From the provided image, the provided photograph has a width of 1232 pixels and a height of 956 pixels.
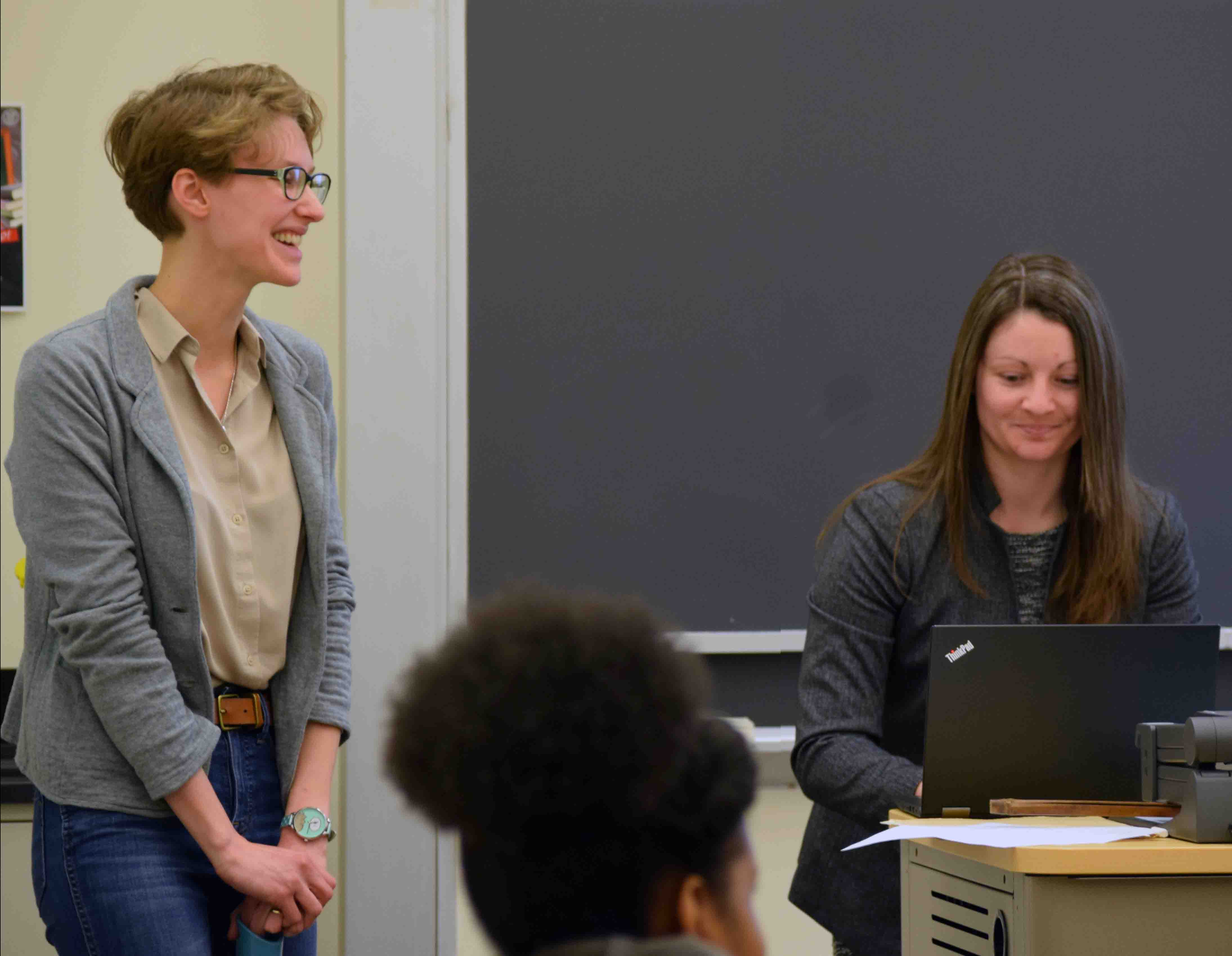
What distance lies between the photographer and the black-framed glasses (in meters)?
1.65

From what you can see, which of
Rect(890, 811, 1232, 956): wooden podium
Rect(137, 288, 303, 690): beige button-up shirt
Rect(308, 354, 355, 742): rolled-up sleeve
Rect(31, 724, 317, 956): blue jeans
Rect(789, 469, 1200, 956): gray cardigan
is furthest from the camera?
Rect(789, 469, 1200, 956): gray cardigan

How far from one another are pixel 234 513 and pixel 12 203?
1.45 metres

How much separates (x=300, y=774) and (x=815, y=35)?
1.89 meters

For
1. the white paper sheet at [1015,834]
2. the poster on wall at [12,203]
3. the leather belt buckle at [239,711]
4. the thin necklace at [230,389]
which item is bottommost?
the white paper sheet at [1015,834]

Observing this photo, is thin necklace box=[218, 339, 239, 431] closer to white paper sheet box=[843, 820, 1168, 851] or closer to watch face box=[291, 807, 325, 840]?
watch face box=[291, 807, 325, 840]

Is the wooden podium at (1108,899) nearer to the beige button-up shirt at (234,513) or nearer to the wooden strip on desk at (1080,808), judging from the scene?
the wooden strip on desk at (1080,808)

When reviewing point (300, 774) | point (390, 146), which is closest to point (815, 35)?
point (390, 146)

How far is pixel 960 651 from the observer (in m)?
1.52

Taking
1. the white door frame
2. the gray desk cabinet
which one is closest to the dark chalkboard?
the white door frame

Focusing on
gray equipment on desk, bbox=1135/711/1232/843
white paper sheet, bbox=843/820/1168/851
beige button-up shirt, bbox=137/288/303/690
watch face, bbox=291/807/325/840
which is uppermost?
beige button-up shirt, bbox=137/288/303/690

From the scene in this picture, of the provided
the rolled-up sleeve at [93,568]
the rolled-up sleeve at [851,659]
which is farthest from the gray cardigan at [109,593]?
the rolled-up sleeve at [851,659]

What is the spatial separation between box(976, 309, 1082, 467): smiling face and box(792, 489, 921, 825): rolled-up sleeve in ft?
0.68

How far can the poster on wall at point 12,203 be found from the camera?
2.70m

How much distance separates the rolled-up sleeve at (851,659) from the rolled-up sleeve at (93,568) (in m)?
0.80
